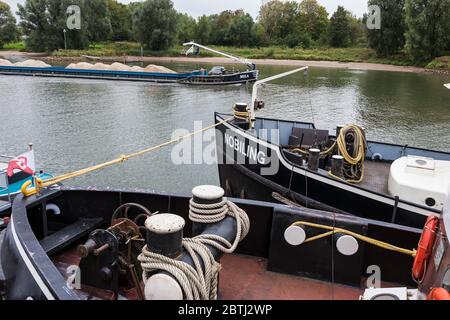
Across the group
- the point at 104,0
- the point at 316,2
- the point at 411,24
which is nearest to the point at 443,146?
the point at 411,24

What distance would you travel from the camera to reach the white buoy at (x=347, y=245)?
4.33 m

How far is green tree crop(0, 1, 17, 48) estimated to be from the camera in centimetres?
9156

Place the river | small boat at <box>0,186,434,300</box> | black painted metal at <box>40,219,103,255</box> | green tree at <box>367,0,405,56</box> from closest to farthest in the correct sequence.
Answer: small boat at <box>0,186,434,300</box>, black painted metal at <box>40,219,103,255</box>, the river, green tree at <box>367,0,405,56</box>

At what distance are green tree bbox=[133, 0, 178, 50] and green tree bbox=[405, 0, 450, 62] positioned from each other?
39.2 meters

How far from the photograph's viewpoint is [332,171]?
9008 millimetres

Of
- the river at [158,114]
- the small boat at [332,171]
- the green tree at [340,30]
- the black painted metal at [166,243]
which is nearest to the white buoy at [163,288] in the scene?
the black painted metal at [166,243]

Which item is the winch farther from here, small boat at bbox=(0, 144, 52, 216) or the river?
the river

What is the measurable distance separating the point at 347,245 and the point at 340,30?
86008 mm

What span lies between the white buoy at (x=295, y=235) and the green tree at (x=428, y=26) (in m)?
60.1

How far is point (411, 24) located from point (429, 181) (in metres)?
57.2

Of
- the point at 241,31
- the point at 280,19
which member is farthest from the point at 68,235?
the point at 280,19

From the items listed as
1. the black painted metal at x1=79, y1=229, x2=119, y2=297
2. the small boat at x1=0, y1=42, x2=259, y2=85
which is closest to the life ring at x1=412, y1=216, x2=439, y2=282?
the black painted metal at x1=79, y1=229, x2=119, y2=297

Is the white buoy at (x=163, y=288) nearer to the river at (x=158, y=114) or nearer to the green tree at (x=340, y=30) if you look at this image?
the river at (x=158, y=114)

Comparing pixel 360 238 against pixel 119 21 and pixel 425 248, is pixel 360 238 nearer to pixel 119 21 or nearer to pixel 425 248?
pixel 425 248
